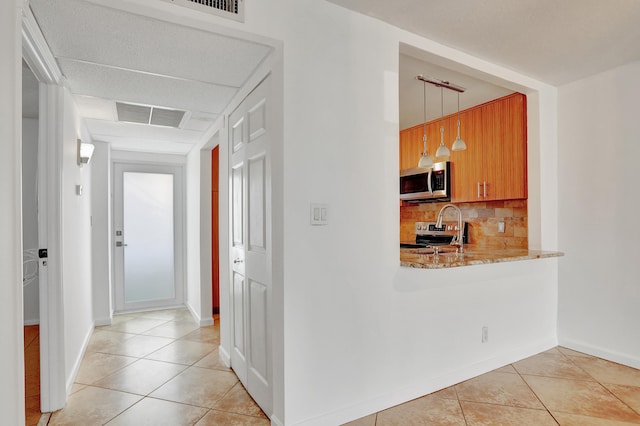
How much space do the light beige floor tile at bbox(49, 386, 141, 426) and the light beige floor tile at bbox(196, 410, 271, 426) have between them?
1.94 ft

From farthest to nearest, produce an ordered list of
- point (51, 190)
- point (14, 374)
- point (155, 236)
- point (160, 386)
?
point (155, 236) → point (160, 386) → point (51, 190) → point (14, 374)

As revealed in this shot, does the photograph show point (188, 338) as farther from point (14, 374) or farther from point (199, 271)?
point (14, 374)

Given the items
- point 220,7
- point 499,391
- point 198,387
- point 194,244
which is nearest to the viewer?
point 220,7

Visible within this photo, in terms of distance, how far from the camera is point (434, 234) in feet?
15.5

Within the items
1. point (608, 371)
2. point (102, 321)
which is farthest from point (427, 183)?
point (102, 321)

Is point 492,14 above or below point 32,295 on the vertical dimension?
above

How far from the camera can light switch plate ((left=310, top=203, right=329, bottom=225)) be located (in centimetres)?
202

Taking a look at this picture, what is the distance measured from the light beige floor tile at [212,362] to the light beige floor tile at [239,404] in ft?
1.46

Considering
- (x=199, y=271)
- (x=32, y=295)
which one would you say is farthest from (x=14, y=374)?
(x=32, y=295)

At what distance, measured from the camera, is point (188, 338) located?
12.2ft

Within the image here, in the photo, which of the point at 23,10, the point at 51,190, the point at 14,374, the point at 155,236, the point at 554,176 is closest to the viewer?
the point at 14,374

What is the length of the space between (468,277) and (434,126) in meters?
2.35

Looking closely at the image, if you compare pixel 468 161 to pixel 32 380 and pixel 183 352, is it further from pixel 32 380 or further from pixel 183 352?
pixel 32 380

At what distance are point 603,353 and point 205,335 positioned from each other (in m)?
3.72
